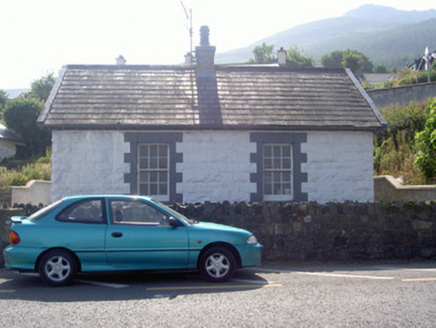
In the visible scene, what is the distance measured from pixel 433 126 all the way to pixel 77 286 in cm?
1322

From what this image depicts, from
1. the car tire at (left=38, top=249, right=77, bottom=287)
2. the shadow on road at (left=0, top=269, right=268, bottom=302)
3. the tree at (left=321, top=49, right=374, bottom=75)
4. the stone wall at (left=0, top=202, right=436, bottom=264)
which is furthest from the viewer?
the tree at (left=321, top=49, right=374, bottom=75)

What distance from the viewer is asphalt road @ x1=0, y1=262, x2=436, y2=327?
5.92 m

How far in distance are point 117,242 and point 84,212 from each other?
0.84 meters

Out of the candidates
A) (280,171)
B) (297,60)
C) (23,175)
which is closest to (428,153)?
(280,171)

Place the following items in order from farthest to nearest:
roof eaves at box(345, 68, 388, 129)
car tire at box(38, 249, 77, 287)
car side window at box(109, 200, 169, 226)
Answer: roof eaves at box(345, 68, 388, 129) < car side window at box(109, 200, 169, 226) < car tire at box(38, 249, 77, 287)

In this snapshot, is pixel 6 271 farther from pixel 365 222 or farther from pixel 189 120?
pixel 365 222

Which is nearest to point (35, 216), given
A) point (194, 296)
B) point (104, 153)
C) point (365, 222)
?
point (194, 296)

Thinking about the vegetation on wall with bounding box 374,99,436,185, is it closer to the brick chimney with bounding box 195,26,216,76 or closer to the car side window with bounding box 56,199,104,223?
the brick chimney with bounding box 195,26,216,76

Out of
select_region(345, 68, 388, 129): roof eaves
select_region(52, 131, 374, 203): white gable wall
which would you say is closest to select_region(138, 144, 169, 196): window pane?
select_region(52, 131, 374, 203): white gable wall

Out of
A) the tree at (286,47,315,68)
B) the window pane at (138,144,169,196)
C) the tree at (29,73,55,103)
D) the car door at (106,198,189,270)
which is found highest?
the tree at (286,47,315,68)

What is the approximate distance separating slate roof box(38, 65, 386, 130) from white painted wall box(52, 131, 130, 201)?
37cm

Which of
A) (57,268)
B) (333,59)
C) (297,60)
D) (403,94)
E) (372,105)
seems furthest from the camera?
(333,59)

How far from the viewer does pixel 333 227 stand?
11.0m

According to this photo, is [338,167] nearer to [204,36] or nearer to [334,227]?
[334,227]
